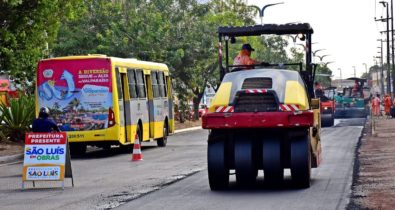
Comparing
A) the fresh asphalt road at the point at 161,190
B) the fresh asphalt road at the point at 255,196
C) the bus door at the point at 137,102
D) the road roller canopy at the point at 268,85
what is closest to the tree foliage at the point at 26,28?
the bus door at the point at 137,102

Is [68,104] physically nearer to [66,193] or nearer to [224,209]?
[66,193]

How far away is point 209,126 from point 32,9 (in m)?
17.0

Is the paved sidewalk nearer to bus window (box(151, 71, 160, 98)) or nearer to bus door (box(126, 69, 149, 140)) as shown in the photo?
bus door (box(126, 69, 149, 140))

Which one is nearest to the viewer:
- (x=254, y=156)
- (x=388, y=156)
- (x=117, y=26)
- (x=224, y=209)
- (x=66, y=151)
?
(x=224, y=209)

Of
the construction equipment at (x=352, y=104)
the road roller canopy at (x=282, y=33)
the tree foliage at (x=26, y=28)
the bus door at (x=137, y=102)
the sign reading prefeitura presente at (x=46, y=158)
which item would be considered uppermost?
the tree foliage at (x=26, y=28)

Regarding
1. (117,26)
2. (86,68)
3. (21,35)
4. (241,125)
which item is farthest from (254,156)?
(117,26)

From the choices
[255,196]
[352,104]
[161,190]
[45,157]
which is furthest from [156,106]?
[352,104]

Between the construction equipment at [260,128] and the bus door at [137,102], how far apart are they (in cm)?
1267

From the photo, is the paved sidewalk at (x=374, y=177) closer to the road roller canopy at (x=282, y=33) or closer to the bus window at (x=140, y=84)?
the road roller canopy at (x=282, y=33)

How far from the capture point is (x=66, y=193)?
17422mm

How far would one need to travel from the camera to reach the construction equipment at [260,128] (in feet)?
53.2

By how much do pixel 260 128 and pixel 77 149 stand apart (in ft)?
48.1

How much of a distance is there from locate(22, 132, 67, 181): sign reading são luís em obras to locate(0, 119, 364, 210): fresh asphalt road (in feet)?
0.92

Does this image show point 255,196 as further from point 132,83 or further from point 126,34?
point 126,34
